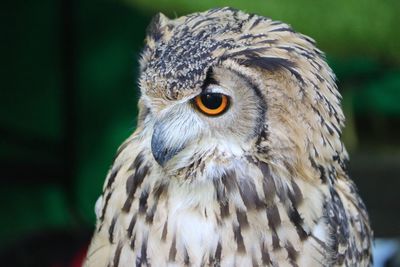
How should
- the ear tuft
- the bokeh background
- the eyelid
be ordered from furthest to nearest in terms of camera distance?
1. the bokeh background
2. the ear tuft
3. the eyelid

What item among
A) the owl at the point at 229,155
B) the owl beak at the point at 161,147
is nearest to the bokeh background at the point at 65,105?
the owl at the point at 229,155

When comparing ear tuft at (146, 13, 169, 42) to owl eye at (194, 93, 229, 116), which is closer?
owl eye at (194, 93, 229, 116)

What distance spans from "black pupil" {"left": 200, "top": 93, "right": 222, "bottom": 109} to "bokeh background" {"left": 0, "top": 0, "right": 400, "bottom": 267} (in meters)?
1.63

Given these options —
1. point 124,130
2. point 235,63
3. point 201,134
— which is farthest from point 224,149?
point 124,130

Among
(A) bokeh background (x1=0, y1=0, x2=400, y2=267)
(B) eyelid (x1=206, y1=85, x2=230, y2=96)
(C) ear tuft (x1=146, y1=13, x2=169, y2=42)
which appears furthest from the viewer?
(A) bokeh background (x1=0, y1=0, x2=400, y2=267)

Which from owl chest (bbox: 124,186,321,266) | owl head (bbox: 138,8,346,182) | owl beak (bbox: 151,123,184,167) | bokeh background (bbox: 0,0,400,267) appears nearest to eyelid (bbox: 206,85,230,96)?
owl head (bbox: 138,8,346,182)

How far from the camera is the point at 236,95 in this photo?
1682mm

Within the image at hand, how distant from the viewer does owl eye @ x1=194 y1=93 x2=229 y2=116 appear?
5.48 ft

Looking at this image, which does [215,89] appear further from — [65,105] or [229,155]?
[65,105]

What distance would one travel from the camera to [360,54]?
3078 mm

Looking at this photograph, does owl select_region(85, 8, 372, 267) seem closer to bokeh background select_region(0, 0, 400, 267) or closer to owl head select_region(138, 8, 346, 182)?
owl head select_region(138, 8, 346, 182)

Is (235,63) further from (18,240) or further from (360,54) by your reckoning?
(18,240)

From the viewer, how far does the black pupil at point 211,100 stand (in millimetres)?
1669

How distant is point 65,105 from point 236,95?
221cm
